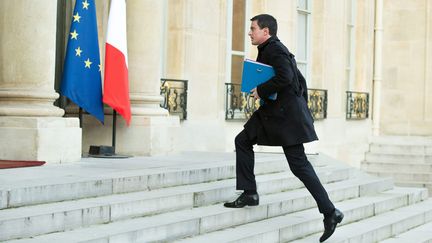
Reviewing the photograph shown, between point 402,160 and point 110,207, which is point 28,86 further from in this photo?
point 402,160

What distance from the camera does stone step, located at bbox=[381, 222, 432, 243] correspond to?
31.3ft

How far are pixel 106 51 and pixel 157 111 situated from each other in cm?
112

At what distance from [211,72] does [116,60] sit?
10.2ft

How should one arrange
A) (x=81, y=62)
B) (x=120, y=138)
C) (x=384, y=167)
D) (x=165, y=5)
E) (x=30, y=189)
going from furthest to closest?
(x=384, y=167) → (x=165, y=5) → (x=120, y=138) → (x=81, y=62) → (x=30, y=189)

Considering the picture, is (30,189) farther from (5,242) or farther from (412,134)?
(412,134)

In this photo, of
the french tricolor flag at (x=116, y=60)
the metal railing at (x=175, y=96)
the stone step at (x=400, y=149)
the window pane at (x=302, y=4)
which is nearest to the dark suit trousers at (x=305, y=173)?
the french tricolor flag at (x=116, y=60)

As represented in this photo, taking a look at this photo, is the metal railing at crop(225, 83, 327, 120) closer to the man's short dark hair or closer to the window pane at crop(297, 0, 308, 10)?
the window pane at crop(297, 0, 308, 10)

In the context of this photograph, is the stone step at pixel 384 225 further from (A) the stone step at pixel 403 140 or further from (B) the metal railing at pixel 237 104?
(A) the stone step at pixel 403 140

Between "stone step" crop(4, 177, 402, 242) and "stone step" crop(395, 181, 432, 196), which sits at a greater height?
"stone step" crop(4, 177, 402, 242)

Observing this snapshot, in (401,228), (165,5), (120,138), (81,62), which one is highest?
(165,5)

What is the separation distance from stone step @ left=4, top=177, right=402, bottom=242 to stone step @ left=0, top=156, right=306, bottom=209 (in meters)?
0.44

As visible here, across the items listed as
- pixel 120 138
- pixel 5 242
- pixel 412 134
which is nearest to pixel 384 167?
pixel 412 134

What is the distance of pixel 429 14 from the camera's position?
60.4 feet

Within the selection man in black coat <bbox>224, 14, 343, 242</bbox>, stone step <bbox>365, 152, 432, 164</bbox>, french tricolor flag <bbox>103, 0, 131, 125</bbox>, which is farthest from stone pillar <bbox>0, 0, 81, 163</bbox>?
stone step <bbox>365, 152, 432, 164</bbox>
